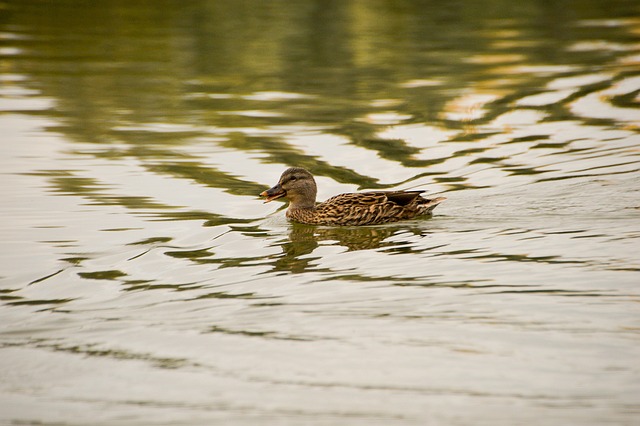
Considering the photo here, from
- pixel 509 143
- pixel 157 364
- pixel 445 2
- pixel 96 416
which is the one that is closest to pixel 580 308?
pixel 157 364

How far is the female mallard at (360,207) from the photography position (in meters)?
12.1

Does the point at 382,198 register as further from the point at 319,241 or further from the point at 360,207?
the point at 319,241

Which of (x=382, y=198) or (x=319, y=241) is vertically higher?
(x=382, y=198)

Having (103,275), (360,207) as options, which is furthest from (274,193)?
(103,275)

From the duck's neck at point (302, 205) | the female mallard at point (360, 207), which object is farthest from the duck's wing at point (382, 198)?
the duck's neck at point (302, 205)

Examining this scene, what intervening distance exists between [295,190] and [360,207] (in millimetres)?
892

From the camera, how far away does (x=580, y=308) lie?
8422 millimetres

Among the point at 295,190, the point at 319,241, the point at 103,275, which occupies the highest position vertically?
the point at 295,190

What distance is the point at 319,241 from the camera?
1173cm

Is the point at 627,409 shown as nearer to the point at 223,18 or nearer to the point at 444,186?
the point at 444,186

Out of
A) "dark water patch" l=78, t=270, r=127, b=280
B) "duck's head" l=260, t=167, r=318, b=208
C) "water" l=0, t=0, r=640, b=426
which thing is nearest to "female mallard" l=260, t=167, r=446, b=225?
"duck's head" l=260, t=167, r=318, b=208

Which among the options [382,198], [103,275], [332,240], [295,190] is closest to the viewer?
[103,275]

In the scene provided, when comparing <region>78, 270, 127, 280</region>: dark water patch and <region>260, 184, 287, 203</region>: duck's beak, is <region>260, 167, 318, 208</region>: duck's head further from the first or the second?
<region>78, 270, 127, 280</region>: dark water patch

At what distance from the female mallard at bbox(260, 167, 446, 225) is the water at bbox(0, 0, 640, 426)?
16cm
